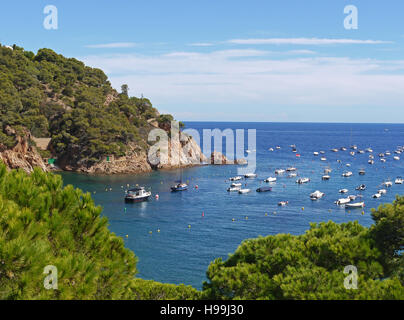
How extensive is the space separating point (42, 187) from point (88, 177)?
188ft

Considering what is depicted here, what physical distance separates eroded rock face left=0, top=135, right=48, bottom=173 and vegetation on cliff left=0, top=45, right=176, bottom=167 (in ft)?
3.08

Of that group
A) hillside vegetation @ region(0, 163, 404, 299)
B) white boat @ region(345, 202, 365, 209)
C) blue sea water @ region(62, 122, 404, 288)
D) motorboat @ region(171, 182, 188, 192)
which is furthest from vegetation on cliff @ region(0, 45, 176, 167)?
hillside vegetation @ region(0, 163, 404, 299)

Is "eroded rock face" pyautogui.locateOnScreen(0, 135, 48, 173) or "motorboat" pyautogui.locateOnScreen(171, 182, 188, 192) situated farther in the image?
"motorboat" pyautogui.locateOnScreen(171, 182, 188, 192)

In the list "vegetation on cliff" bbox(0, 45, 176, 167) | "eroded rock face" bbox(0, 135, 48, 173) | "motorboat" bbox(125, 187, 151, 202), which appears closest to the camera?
"motorboat" bbox(125, 187, 151, 202)

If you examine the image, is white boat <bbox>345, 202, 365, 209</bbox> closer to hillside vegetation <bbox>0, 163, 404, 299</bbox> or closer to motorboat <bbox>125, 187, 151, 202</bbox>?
motorboat <bbox>125, 187, 151, 202</bbox>

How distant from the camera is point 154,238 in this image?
3803 centimetres

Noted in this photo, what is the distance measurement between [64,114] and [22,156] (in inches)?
575

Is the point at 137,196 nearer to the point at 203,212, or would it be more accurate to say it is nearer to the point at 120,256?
the point at 203,212

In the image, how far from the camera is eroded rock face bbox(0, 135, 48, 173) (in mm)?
58438

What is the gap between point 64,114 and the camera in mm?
73062

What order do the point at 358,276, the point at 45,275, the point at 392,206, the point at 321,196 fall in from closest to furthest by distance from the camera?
the point at 45,275
the point at 358,276
the point at 392,206
the point at 321,196

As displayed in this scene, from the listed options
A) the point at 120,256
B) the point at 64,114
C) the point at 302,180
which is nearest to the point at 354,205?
the point at 302,180
